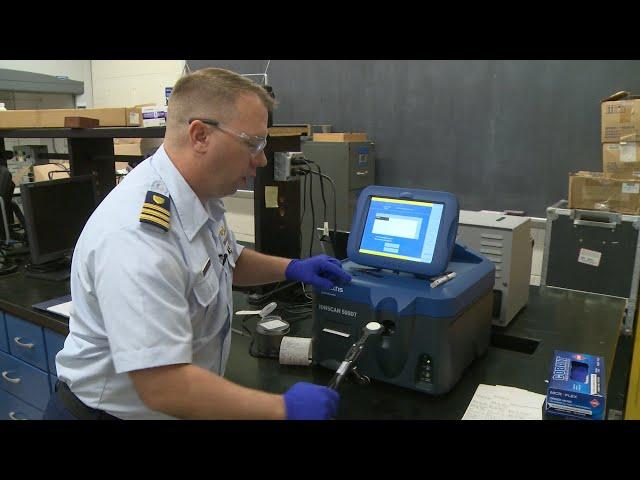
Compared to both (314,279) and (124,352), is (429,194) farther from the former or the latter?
(124,352)

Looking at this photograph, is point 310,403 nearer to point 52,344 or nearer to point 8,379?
point 52,344

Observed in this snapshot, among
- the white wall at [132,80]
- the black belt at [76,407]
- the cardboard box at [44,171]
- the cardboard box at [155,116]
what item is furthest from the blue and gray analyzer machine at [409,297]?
the white wall at [132,80]

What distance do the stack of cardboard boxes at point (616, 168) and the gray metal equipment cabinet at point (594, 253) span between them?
0.07 metres

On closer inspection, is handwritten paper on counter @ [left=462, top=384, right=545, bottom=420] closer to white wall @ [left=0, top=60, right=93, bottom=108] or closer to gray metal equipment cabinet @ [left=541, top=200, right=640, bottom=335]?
gray metal equipment cabinet @ [left=541, top=200, right=640, bottom=335]

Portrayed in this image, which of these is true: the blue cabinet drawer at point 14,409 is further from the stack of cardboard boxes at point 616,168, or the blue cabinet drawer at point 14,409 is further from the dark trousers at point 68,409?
the stack of cardboard boxes at point 616,168

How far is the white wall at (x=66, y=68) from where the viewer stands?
512cm

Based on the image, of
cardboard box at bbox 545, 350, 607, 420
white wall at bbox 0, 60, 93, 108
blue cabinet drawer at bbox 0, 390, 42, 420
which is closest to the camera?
cardboard box at bbox 545, 350, 607, 420

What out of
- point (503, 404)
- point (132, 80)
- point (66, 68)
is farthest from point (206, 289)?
point (66, 68)

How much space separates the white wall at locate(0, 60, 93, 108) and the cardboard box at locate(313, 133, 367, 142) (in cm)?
330

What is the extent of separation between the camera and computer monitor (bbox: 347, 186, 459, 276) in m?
1.29

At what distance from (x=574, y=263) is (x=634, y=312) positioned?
0.41 metres

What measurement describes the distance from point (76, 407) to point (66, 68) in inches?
216

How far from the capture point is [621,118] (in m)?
2.83

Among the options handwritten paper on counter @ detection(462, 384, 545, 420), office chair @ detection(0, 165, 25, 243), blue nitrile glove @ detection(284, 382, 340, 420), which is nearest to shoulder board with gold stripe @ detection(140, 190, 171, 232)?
blue nitrile glove @ detection(284, 382, 340, 420)
